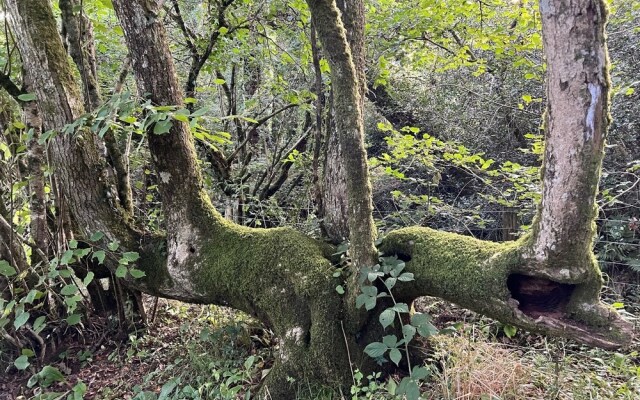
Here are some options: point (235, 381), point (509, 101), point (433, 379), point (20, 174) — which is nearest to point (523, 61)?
point (509, 101)

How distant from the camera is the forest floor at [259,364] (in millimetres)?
2232

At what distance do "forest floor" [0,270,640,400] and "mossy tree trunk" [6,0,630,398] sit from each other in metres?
0.33

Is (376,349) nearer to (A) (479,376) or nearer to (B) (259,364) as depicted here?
(A) (479,376)

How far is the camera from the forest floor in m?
2.23

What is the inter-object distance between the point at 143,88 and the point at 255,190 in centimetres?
210

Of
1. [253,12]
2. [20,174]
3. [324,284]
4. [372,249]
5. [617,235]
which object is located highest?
[253,12]

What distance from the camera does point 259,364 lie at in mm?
2787

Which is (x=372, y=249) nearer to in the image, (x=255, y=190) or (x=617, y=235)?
(x=255, y=190)

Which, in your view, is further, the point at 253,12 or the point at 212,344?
the point at 253,12

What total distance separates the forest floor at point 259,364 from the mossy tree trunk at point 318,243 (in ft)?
1.09

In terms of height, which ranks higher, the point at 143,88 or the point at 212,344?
the point at 143,88

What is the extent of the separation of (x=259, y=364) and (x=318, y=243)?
933 millimetres

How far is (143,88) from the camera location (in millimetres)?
2551

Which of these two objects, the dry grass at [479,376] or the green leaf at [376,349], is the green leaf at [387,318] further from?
the dry grass at [479,376]
